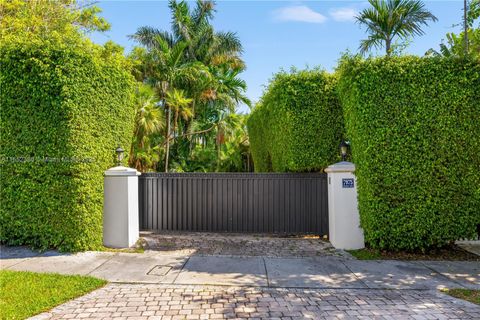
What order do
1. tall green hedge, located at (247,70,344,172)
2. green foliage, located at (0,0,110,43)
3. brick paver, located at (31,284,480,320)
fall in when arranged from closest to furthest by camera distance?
brick paver, located at (31,284,480,320) < tall green hedge, located at (247,70,344,172) < green foliage, located at (0,0,110,43)

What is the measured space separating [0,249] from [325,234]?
6.96m

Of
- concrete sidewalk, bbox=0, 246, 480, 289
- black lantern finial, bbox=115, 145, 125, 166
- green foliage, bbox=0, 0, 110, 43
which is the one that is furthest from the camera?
green foliage, bbox=0, 0, 110, 43

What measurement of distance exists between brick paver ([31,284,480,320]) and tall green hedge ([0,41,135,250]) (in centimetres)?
205

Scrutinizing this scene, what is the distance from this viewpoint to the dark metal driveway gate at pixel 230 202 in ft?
26.1


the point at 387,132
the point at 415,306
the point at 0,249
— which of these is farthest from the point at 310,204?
the point at 0,249

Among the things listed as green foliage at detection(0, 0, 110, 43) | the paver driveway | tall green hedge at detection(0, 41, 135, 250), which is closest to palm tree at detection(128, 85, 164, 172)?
green foliage at detection(0, 0, 110, 43)

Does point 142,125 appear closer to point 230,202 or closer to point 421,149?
point 230,202

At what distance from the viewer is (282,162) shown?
8.26 m

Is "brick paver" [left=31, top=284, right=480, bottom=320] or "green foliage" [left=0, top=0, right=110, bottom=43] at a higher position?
"green foliage" [left=0, top=0, right=110, bottom=43]

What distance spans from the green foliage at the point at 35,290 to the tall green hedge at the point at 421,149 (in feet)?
16.6

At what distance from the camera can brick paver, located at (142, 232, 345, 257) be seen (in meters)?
6.27

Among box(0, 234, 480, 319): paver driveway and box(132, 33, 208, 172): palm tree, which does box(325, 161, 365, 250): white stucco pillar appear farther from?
box(132, 33, 208, 172): palm tree

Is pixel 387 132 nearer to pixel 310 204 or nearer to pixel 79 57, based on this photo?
pixel 310 204

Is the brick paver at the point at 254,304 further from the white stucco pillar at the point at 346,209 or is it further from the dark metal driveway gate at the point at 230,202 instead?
the dark metal driveway gate at the point at 230,202
